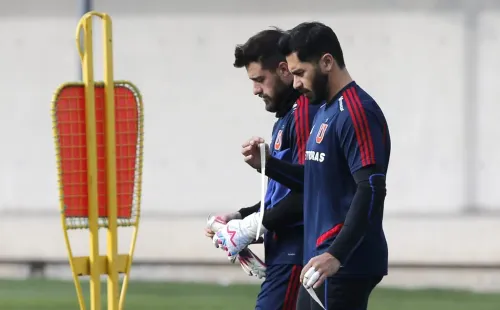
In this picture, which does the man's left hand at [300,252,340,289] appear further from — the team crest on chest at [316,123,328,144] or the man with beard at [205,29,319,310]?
the man with beard at [205,29,319,310]

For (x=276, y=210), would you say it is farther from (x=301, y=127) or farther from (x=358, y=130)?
(x=358, y=130)

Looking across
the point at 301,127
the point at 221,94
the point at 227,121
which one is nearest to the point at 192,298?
the point at 227,121

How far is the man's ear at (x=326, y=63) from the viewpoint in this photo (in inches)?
205

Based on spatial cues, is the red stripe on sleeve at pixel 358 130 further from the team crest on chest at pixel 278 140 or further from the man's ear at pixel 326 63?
the team crest on chest at pixel 278 140

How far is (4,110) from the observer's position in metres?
15.9

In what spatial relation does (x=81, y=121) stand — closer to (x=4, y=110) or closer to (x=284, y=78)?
(x=284, y=78)

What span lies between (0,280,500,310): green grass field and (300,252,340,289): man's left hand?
6523mm

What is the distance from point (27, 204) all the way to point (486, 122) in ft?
18.2

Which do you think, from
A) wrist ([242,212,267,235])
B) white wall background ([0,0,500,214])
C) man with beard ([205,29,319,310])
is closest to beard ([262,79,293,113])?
man with beard ([205,29,319,310])

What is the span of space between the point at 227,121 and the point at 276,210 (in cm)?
967

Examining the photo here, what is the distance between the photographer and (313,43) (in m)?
5.21

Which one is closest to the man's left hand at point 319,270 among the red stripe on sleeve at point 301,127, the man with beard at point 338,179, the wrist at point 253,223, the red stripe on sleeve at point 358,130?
the man with beard at point 338,179

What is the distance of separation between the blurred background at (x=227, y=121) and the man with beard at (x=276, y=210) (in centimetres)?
805

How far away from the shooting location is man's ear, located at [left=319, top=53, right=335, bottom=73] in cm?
521
